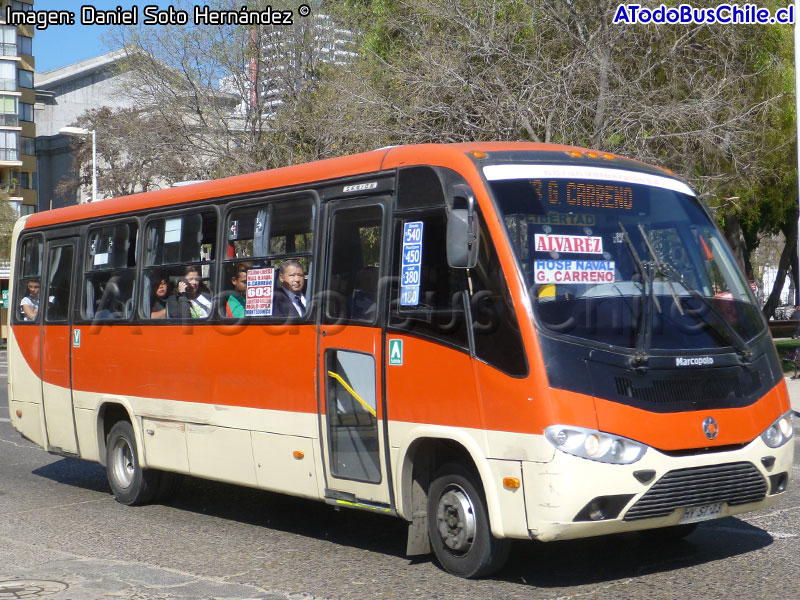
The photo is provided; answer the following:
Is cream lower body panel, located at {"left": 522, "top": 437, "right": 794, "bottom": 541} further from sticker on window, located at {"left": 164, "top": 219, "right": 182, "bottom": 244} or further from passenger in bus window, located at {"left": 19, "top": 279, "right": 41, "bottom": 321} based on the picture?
passenger in bus window, located at {"left": 19, "top": 279, "right": 41, "bottom": 321}

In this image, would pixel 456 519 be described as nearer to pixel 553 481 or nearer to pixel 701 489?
pixel 553 481

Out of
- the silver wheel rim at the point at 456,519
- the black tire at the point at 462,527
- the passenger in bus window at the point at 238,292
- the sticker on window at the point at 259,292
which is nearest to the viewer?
the black tire at the point at 462,527

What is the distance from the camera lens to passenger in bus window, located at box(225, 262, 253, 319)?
9.16 m

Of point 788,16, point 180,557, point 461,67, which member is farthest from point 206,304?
point 788,16

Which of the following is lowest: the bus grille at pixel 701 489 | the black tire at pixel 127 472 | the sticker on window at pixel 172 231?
the black tire at pixel 127 472

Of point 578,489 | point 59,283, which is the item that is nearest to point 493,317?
point 578,489

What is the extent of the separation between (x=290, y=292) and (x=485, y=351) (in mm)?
2259

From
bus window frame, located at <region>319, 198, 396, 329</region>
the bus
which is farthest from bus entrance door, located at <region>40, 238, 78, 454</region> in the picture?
bus window frame, located at <region>319, 198, 396, 329</region>

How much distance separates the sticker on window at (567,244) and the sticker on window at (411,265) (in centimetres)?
91

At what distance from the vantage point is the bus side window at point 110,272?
1085cm

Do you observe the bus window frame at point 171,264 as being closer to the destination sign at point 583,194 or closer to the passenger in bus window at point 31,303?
the passenger in bus window at point 31,303

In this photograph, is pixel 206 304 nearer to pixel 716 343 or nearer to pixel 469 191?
pixel 469 191

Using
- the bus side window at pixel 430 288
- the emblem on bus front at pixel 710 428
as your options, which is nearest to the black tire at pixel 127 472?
the bus side window at pixel 430 288

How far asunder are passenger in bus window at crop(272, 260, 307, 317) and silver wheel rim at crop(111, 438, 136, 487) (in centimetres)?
308
